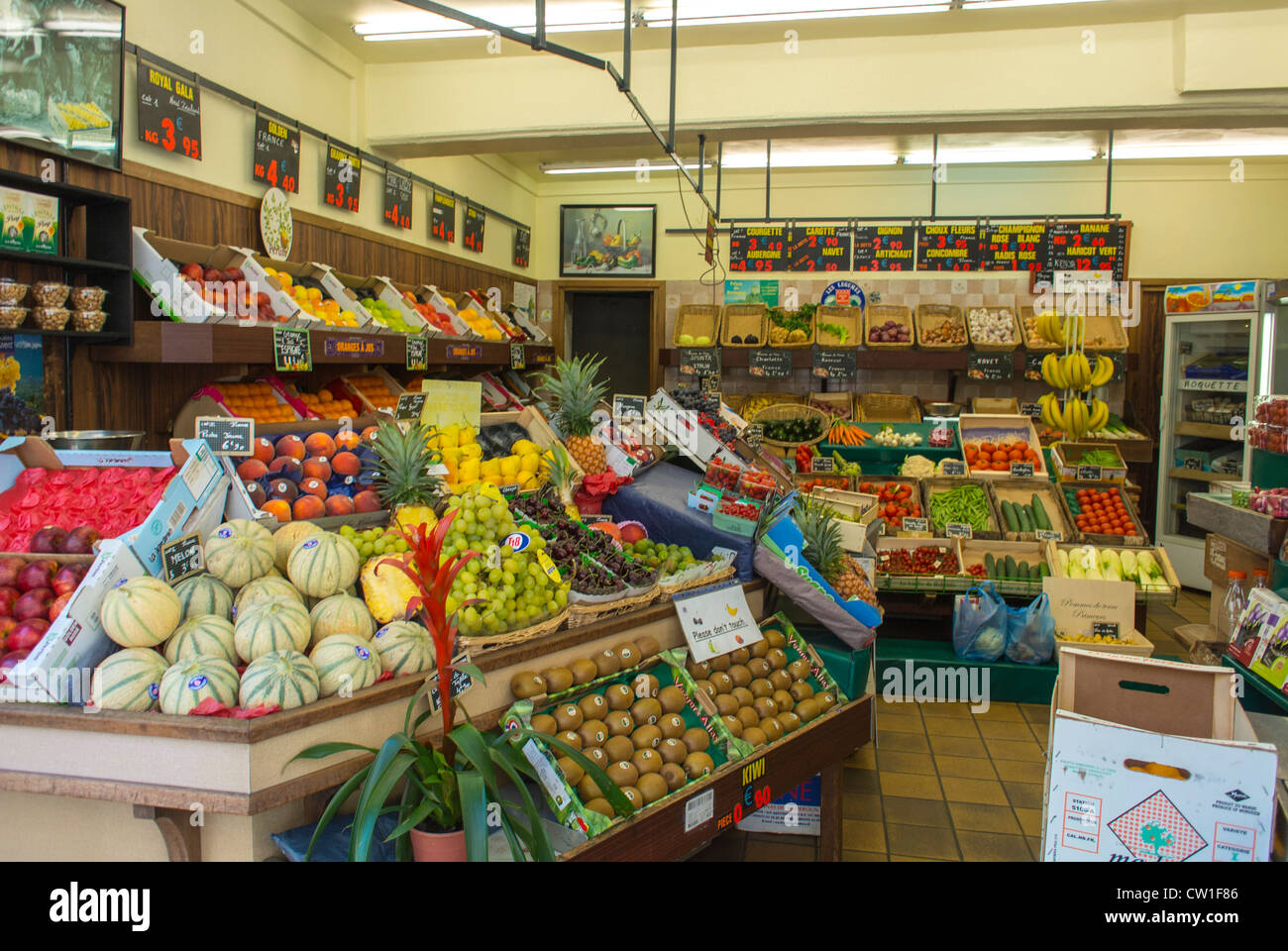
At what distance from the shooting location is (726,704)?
3.04 m

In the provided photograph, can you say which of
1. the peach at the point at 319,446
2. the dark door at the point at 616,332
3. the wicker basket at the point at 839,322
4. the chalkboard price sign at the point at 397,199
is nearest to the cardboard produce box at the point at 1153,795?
the peach at the point at 319,446

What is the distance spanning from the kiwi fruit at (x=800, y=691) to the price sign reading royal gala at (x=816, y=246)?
626cm

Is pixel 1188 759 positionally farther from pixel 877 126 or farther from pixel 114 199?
pixel 877 126

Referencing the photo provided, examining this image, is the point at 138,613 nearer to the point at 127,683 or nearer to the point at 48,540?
the point at 127,683

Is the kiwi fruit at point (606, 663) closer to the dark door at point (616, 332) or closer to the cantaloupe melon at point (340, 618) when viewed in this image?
the cantaloupe melon at point (340, 618)

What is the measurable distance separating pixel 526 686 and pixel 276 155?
4262 millimetres

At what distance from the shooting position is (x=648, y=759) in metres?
2.65

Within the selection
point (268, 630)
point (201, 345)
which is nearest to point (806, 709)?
point (268, 630)

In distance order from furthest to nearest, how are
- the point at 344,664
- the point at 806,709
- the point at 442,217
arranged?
the point at 442,217 → the point at 806,709 → the point at 344,664

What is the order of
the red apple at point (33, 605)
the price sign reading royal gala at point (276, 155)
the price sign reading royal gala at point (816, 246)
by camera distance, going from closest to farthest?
the red apple at point (33, 605), the price sign reading royal gala at point (276, 155), the price sign reading royal gala at point (816, 246)

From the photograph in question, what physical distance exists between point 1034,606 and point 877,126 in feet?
10.8

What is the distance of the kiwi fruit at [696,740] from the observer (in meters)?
2.81

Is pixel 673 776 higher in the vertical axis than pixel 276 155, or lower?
lower

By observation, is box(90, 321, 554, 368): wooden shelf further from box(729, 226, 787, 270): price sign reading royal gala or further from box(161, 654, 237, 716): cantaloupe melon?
box(729, 226, 787, 270): price sign reading royal gala
